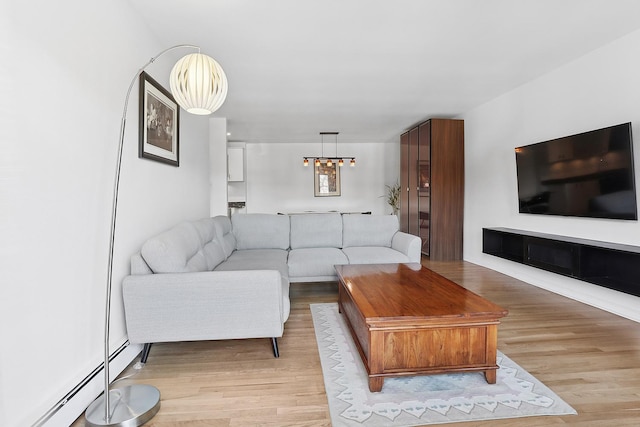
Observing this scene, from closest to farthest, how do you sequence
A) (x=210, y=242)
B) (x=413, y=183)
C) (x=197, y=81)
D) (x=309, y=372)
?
(x=197, y=81)
(x=309, y=372)
(x=210, y=242)
(x=413, y=183)

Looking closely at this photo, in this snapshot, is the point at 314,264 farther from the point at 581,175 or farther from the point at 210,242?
the point at 581,175

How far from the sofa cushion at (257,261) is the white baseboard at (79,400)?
1.07m

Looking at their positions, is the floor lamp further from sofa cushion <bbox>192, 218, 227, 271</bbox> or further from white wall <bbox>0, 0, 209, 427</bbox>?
sofa cushion <bbox>192, 218, 227, 271</bbox>

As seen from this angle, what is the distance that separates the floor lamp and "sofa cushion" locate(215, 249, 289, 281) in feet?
4.28

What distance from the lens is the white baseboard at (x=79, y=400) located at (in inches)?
56.9

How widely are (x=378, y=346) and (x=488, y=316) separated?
62 cm

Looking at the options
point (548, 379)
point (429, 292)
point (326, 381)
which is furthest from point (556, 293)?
point (326, 381)

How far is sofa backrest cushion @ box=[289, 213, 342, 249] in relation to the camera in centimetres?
409

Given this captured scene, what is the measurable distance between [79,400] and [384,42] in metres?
3.34

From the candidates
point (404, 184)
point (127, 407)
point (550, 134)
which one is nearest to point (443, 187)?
point (404, 184)

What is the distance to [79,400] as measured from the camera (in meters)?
1.64

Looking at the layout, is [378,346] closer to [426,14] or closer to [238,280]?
[238,280]

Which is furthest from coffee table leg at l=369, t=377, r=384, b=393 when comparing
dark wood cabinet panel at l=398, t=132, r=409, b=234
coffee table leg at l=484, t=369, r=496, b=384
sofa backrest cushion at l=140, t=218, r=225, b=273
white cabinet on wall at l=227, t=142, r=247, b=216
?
white cabinet on wall at l=227, t=142, r=247, b=216

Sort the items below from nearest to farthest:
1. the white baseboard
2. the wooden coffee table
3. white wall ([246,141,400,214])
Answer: the white baseboard → the wooden coffee table → white wall ([246,141,400,214])
